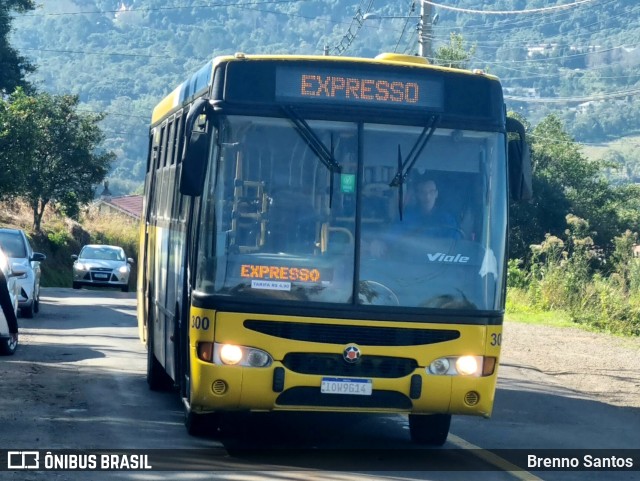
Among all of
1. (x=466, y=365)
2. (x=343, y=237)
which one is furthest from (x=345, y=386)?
(x=343, y=237)

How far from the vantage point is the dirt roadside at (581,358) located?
607 inches

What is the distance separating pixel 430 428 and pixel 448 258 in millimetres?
1734

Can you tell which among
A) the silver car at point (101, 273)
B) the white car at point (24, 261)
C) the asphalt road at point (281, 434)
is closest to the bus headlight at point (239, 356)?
the asphalt road at point (281, 434)

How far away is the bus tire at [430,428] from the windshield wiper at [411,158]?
6.50 feet

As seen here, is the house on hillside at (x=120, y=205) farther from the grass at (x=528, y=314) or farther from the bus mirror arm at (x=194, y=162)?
the bus mirror arm at (x=194, y=162)

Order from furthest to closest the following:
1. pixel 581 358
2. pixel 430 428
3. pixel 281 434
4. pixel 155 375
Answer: pixel 581 358
pixel 155 375
pixel 281 434
pixel 430 428

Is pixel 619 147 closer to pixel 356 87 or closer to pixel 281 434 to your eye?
pixel 281 434

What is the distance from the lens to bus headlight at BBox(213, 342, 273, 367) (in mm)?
9242

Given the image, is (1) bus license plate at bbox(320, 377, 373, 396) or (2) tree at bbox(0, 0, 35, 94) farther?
(2) tree at bbox(0, 0, 35, 94)

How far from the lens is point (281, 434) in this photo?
10.9 meters

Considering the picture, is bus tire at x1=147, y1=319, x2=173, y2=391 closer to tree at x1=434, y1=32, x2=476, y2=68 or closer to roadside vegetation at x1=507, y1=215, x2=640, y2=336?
roadside vegetation at x1=507, y1=215, x2=640, y2=336

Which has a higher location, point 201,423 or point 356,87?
point 356,87

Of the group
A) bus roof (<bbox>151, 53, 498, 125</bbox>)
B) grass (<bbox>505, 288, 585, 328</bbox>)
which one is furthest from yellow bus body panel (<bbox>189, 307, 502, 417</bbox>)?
grass (<bbox>505, 288, 585, 328</bbox>)

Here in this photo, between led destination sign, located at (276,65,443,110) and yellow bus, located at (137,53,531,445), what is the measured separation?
0.01 meters
